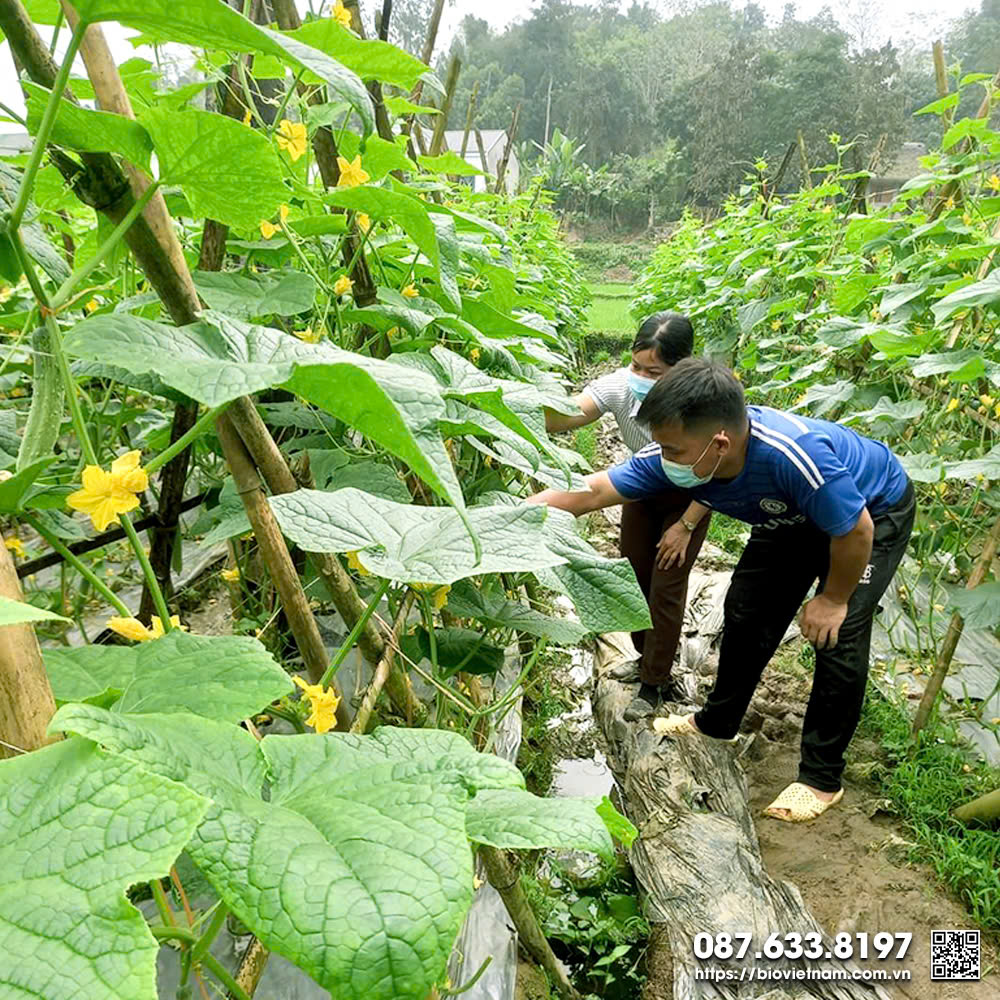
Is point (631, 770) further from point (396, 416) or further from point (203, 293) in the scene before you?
point (396, 416)

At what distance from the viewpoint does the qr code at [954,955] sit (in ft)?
6.51

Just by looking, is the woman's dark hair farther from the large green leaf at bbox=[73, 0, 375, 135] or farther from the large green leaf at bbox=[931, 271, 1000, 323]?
the large green leaf at bbox=[73, 0, 375, 135]

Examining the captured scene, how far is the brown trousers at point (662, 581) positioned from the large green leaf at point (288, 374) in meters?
2.38

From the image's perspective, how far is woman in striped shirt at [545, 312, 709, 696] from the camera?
2869mm

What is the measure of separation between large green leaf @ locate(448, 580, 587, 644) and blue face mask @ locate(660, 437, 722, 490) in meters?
1.11

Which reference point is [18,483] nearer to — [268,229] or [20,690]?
[20,690]

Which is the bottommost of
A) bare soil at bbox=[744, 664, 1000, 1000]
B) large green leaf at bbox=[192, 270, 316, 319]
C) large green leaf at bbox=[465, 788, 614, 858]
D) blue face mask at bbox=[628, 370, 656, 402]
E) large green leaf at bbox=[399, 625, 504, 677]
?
bare soil at bbox=[744, 664, 1000, 1000]

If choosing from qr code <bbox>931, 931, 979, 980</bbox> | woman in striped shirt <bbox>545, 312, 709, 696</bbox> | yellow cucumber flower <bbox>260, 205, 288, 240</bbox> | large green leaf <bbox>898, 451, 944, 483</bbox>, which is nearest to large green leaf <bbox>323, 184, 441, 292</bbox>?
yellow cucumber flower <bbox>260, 205, 288, 240</bbox>

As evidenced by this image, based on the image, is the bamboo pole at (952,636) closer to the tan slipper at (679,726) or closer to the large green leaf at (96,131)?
the tan slipper at (679,726)

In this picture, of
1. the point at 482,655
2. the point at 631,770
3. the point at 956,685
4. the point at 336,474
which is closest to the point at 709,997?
the point at 631,770

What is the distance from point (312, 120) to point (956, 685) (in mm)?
3035

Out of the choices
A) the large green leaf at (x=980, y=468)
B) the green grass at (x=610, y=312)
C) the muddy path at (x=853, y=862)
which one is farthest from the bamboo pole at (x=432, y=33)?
the green grass at (x=610, y=312)

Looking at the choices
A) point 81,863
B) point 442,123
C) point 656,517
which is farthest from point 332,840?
point 442,123

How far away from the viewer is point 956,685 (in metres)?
3.01
